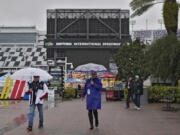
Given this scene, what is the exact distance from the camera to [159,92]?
16.3m

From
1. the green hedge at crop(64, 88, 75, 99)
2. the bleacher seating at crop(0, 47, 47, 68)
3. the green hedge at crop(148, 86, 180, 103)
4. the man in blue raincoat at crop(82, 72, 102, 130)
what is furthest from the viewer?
the bleacher seating at crop(0, 47, 47, 68)

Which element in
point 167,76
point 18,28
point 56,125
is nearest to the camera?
point 56,125

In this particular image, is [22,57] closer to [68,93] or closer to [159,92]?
[68,93]

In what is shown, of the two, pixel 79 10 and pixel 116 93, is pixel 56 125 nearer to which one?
pixel 116 93

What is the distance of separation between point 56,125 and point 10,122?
1.52 metres

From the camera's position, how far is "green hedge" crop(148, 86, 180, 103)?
1594 centimetres

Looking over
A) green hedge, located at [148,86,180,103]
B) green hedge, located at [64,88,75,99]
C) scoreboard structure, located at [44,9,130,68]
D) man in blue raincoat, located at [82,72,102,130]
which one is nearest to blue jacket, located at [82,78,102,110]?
man in blue raincoat, located at [82,72,102,130]

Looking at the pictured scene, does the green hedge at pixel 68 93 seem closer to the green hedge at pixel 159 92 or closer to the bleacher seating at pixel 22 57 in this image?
the green hedge at pixel 159 92


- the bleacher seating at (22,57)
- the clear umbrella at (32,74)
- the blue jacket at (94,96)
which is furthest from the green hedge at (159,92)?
the bleacher seating at (22,57)

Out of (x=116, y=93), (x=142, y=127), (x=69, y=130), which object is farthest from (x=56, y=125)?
(x=116, y=93)

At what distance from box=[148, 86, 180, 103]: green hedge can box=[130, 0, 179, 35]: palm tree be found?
10.2ft

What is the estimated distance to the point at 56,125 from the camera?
873 centimetres

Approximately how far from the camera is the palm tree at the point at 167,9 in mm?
→ 15992

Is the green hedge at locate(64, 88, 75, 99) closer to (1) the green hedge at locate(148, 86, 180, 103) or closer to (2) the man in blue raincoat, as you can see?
(1) the green hedge at locate(148, 86, 180, 103)
